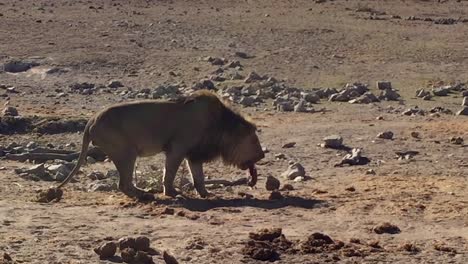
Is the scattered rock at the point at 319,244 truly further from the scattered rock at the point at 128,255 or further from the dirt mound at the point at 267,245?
the scattered rock at the point at 128,255

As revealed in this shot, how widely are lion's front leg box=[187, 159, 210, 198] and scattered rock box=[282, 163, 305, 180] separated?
1.30m

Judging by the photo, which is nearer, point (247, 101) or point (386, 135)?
point (386, 135)

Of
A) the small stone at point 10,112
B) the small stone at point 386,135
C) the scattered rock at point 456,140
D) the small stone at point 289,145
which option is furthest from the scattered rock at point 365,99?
the small stone at point 10,112

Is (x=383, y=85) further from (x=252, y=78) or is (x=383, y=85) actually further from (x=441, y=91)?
(x=252, y=78)

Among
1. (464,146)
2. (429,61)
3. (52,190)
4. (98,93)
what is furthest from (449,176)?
(429,61)

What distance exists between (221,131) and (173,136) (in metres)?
0.58

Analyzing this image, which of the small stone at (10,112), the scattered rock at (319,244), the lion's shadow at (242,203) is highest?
the scattered rock at (319,244)

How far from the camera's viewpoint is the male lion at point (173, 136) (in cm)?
1277

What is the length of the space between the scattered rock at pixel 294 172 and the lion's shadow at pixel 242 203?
159 cm

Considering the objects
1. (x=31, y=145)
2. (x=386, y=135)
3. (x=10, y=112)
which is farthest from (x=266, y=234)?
(x=10, y=112)

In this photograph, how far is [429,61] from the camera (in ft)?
87.3

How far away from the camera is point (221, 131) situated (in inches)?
522

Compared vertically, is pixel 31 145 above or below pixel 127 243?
below

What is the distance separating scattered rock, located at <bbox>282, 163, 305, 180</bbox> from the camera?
45.5 ft
